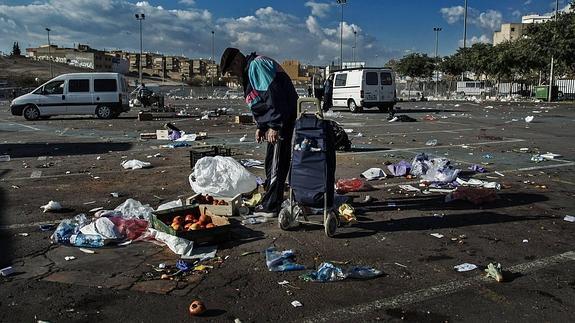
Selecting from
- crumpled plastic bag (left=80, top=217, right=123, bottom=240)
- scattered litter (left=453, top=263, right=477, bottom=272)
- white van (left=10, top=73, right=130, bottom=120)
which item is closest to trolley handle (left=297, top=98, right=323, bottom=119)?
scattered litter (left=453, top=263, right=477, bottom=272)

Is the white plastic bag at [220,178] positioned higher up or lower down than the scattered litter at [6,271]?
higher up

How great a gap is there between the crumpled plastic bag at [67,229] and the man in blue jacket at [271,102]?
202 centimetres

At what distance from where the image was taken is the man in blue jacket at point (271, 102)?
528cm

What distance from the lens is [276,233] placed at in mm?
5191

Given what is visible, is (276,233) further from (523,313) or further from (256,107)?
(523,313)

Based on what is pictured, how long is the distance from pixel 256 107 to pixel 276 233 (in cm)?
136

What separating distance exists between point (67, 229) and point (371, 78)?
2142 cm

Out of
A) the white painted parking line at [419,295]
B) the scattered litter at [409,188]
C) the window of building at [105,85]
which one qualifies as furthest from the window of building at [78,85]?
the white painted parking line at [419,295]

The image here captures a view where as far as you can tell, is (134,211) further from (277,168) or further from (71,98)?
(71,98)

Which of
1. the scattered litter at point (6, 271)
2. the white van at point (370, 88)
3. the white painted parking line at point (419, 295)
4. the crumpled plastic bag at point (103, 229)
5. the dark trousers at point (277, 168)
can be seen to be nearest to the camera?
the white painted parking line at point (419, 295)

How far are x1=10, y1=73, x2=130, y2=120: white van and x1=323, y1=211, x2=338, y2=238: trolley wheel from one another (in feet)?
65.0

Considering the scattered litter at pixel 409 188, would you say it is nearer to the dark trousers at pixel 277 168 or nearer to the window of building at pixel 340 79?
the dark trousers at pixel 277 168

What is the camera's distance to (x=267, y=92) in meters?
5.27

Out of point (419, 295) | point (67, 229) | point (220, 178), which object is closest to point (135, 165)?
point (220, 178)
